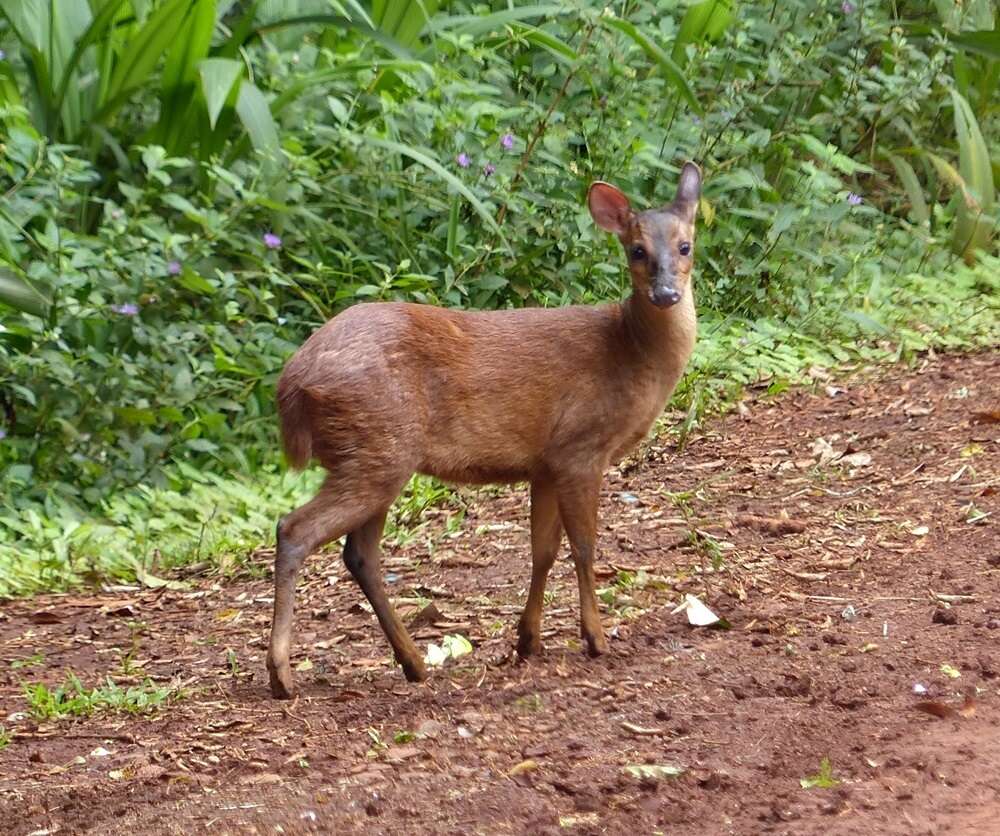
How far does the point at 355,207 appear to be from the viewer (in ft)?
23.7

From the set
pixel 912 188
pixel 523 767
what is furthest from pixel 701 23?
pixel 523 767

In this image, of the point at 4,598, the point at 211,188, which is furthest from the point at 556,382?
the point at 211,188

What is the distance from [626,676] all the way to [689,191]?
1606mm

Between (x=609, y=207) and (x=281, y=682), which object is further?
(x=609, y=207)

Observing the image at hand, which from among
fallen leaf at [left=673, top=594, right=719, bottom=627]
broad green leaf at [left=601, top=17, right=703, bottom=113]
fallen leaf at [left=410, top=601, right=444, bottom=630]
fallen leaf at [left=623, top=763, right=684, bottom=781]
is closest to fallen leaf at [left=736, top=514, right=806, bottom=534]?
fallen leaf at [left=673, top=594, right=719, bottom=627]

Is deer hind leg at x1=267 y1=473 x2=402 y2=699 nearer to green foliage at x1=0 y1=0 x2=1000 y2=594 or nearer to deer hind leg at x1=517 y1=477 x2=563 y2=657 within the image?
deer hind leg at x1=517 y1=477 x2=563 y2=657

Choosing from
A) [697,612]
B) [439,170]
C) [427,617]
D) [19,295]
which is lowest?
[427,617]

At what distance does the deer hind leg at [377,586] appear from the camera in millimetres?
4473

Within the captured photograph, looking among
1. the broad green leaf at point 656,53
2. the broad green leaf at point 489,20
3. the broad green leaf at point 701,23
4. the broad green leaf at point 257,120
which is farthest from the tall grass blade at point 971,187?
the broad green leaf at point 257,120

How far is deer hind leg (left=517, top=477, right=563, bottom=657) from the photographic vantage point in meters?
4.54

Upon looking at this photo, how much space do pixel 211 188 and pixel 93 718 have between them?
3.23m

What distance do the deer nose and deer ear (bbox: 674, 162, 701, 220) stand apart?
406mm

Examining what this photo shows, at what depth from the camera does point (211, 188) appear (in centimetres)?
693

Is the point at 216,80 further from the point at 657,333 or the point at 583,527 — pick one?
the point at 583,527
